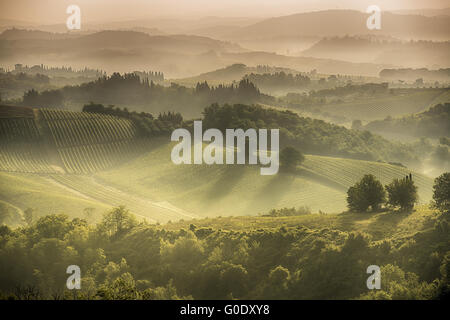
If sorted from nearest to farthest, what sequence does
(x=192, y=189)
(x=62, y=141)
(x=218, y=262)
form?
(x=218, y=262) < (x=192, y=189) < (x=62, y=141)

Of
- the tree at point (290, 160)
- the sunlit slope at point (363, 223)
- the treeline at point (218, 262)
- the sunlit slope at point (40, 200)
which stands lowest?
the treeline at point (218, 262)

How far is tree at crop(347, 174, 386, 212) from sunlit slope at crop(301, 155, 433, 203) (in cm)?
5051

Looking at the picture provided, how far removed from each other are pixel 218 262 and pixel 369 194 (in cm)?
1784

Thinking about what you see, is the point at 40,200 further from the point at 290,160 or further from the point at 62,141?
the point at 290,160

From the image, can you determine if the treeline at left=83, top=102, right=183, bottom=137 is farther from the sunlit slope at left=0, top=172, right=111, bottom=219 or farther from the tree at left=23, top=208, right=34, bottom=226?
the tree at left=23, top=208, right=34, bottom=226

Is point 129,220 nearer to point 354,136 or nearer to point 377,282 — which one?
point 377,282

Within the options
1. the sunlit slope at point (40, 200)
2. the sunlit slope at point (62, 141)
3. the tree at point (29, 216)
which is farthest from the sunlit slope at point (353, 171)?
the tree at point (29, 216)

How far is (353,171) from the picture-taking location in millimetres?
108750

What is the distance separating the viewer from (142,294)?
34531mm

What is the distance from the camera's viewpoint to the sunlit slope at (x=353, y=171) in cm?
10247

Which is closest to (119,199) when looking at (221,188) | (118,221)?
(221,188)

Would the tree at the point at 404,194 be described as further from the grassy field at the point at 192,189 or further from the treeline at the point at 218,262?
the grassy field at the point at 192,189

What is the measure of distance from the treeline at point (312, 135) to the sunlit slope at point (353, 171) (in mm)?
18789

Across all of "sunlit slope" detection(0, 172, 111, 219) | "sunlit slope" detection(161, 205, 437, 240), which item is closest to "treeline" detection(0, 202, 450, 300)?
"sunlit slope" detection(161, 205, 437, 240)
